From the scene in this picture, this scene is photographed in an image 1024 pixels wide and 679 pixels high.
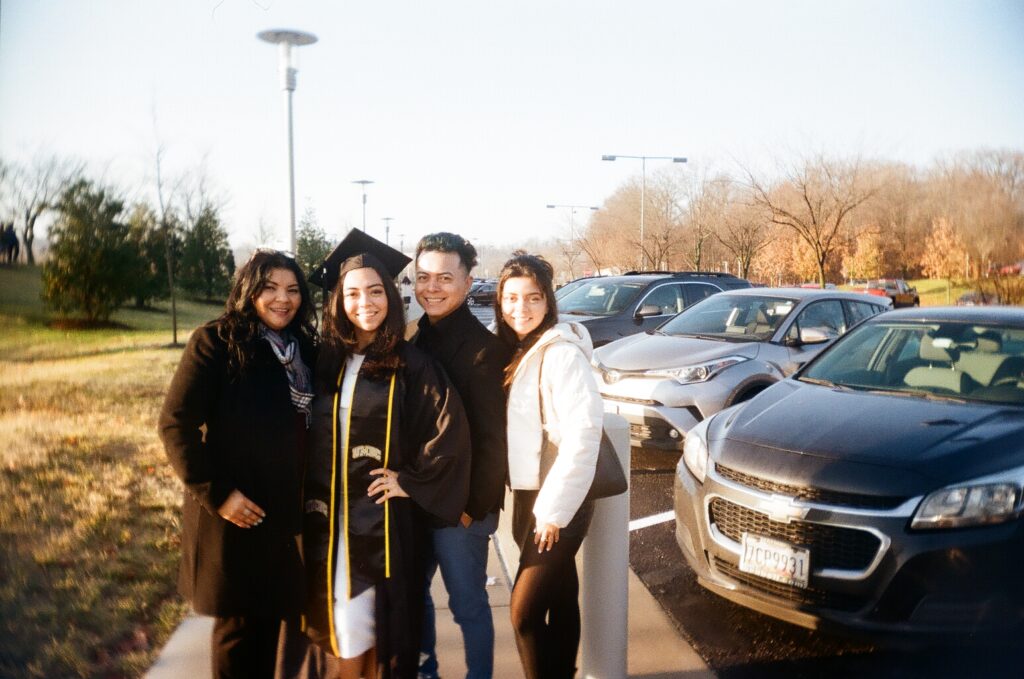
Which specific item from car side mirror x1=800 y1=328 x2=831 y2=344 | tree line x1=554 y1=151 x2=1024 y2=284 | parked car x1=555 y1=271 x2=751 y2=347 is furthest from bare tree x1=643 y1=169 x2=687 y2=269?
car side mirror x1=800 y1=328 x2=831 y2=344

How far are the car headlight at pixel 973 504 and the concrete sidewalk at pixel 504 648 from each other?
1.13 meters

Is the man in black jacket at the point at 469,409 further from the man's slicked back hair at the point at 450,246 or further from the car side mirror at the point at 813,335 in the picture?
the car side mirror at the point at 813,335

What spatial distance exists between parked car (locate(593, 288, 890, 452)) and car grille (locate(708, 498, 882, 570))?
287cm

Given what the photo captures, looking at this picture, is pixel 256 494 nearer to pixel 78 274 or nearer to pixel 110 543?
pixel 110 543

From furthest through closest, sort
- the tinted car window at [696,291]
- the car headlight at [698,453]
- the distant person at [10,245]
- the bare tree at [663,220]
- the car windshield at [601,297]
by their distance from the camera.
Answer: the bare tree at [663,220] → the tinted car window at [696,291] → the car windshield at [601,297] → the car headlight at [698,453] → the distant person at [10,245]

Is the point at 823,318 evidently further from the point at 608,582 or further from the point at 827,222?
the point at 827,222

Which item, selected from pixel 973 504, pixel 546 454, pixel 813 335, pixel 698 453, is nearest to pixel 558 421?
pixel 546 454

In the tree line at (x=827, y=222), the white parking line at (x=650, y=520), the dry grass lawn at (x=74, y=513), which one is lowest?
the white parking line at (x=650, y=520)

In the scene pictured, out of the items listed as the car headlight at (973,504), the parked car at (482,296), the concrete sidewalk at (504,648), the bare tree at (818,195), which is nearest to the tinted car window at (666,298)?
the parked car at (482,296)

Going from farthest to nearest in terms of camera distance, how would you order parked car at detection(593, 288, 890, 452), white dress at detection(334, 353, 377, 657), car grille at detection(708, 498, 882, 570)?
parked car at detection(593, 288, 890, 452)
car grille at detection(708, 498, 882, 570)
white dress at detection(334, 353, 377, 657)

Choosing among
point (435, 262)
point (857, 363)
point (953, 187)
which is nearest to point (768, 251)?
point (953, 187)

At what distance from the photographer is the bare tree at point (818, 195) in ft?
77.0

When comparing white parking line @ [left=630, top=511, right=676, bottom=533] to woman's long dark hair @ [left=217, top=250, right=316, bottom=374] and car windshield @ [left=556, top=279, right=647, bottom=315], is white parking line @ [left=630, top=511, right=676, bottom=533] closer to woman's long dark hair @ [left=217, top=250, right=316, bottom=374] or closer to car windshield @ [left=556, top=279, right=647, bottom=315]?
woman's long dark hair @ [left=217, top=250, right=316, bottom=374]

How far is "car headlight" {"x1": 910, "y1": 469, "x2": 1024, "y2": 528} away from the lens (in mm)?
2893
